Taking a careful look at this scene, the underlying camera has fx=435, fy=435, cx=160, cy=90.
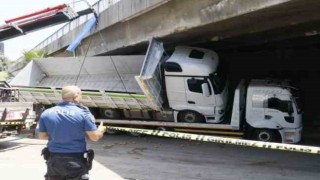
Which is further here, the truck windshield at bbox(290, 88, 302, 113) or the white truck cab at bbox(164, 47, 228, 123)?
the white truck cab at bbox(164, 47, 228, 123)

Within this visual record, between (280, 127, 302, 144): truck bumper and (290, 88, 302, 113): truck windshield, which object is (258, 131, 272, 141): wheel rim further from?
(290, 88, 302, 113): truck windshield

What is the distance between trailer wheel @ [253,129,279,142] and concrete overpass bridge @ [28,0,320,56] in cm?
323

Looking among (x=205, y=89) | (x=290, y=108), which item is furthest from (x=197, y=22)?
(x=290, y=108)

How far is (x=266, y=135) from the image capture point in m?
14.1

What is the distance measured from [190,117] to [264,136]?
2.65 metres

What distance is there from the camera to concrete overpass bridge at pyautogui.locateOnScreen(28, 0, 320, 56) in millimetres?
10575

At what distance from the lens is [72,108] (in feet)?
15.0

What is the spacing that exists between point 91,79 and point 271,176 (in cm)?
1070

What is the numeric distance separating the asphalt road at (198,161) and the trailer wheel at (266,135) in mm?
478

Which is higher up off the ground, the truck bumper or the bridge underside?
the bridge underside

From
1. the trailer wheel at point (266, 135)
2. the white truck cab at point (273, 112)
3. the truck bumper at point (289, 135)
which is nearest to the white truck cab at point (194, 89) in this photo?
the white truck cab at point (273, 112)

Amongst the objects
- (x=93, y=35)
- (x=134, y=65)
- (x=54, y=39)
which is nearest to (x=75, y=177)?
(x=134, y=65)

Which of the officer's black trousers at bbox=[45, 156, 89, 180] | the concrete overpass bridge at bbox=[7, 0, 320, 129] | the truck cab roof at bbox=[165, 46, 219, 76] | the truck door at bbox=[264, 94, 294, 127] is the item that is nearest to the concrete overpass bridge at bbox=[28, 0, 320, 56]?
the concrete overpass bridge at bbox=[7, 0, 320, 129]

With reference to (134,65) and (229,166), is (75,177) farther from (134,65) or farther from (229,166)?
(134,65)
